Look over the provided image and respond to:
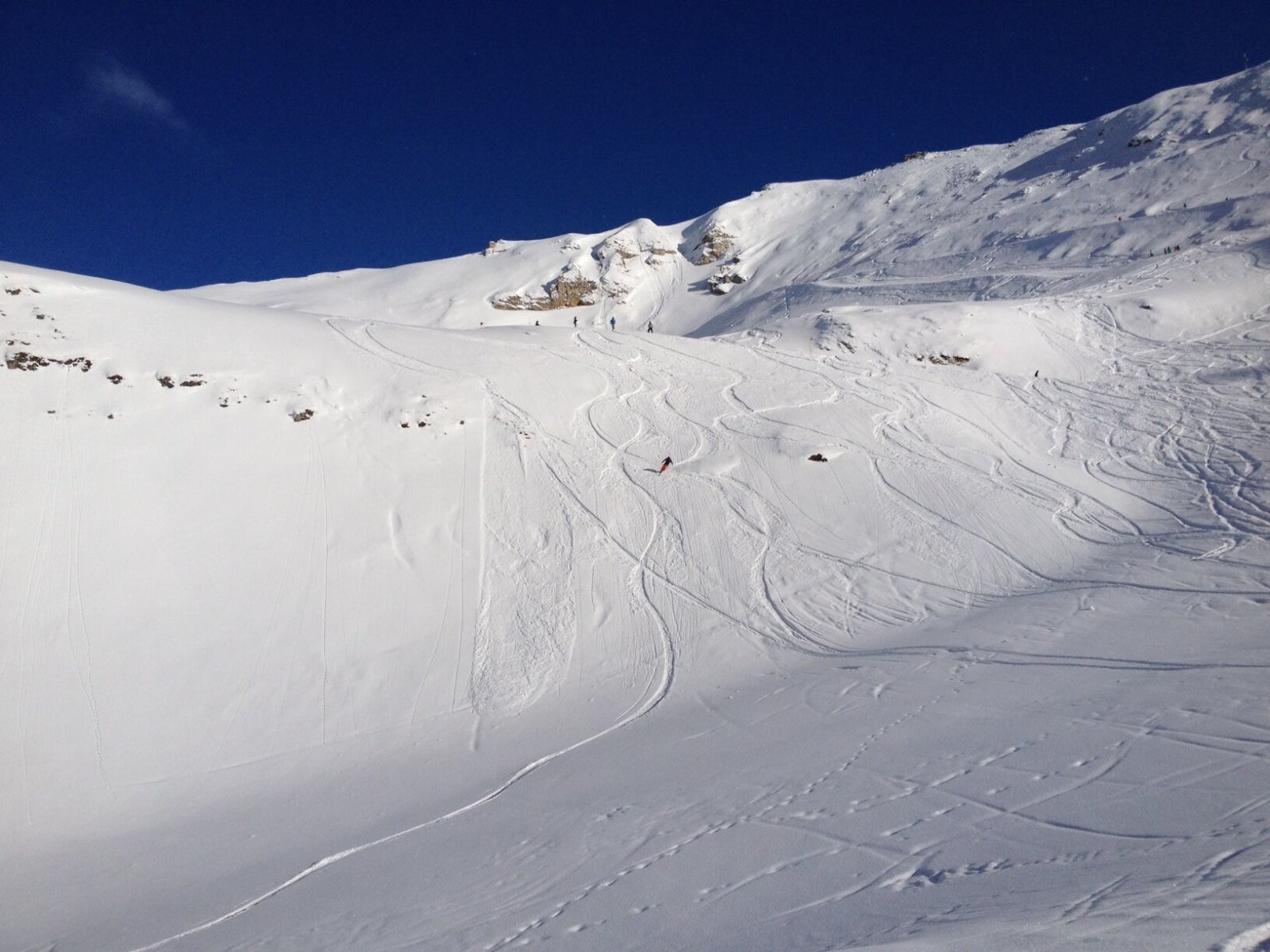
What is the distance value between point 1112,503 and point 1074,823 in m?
11.9

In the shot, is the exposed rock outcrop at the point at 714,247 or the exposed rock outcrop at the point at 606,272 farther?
the exposed rock outcrop at the point at 714,247

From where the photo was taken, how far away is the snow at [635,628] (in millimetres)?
5070

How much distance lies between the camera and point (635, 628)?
38.7 ft

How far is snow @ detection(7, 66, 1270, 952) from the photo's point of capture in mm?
5070

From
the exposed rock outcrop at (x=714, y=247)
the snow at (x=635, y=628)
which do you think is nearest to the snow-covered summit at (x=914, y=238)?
the exposed rock outcrop at (x=714, y=247)

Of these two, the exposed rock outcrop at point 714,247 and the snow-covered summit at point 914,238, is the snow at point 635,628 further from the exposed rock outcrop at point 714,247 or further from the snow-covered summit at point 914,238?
the exposed rock outcrop at point 714,247

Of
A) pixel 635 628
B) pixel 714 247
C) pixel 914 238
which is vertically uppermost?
pixel 714 247

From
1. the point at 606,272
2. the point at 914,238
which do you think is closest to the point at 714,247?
the point at 606,272

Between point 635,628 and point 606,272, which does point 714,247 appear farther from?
point 635,628

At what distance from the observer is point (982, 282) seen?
3344cm

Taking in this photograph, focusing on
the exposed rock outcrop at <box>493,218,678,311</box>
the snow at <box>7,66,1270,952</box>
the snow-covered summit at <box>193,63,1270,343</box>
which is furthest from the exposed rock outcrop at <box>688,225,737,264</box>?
the snow at <box>7,66,1270,952</box>

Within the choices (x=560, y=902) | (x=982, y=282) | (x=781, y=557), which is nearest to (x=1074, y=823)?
(x=560, y=902)

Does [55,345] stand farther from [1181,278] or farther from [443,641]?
[1181,278]

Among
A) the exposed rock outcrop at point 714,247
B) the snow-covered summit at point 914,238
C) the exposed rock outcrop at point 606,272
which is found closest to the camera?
the snow-covered summit at point 914,238
